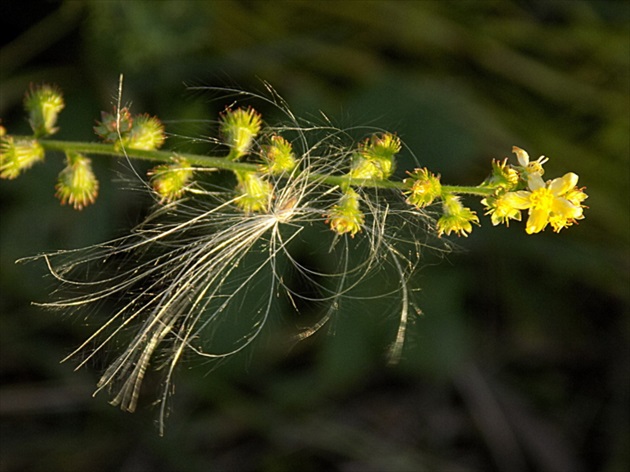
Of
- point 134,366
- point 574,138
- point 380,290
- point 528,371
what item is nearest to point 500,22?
point 574,138

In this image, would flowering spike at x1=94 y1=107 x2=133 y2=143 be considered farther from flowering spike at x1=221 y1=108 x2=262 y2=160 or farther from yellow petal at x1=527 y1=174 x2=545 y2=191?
yellow petal at x1=527 y1=174 x2=545 y2=191

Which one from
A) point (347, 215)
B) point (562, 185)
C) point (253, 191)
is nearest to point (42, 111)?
point (253, 191)

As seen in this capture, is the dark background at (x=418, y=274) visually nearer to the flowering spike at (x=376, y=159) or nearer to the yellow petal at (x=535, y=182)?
the flowering spike at (x=376, y=159)

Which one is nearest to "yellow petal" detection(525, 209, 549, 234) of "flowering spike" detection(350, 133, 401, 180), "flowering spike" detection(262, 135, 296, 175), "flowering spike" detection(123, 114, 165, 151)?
"flowering spike" detection(350, 133, 401, 180)

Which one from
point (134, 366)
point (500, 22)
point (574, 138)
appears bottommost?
point (134, 366)

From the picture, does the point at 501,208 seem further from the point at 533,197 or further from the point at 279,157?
the point at 279,157

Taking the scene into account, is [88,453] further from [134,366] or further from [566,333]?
[566,333]
